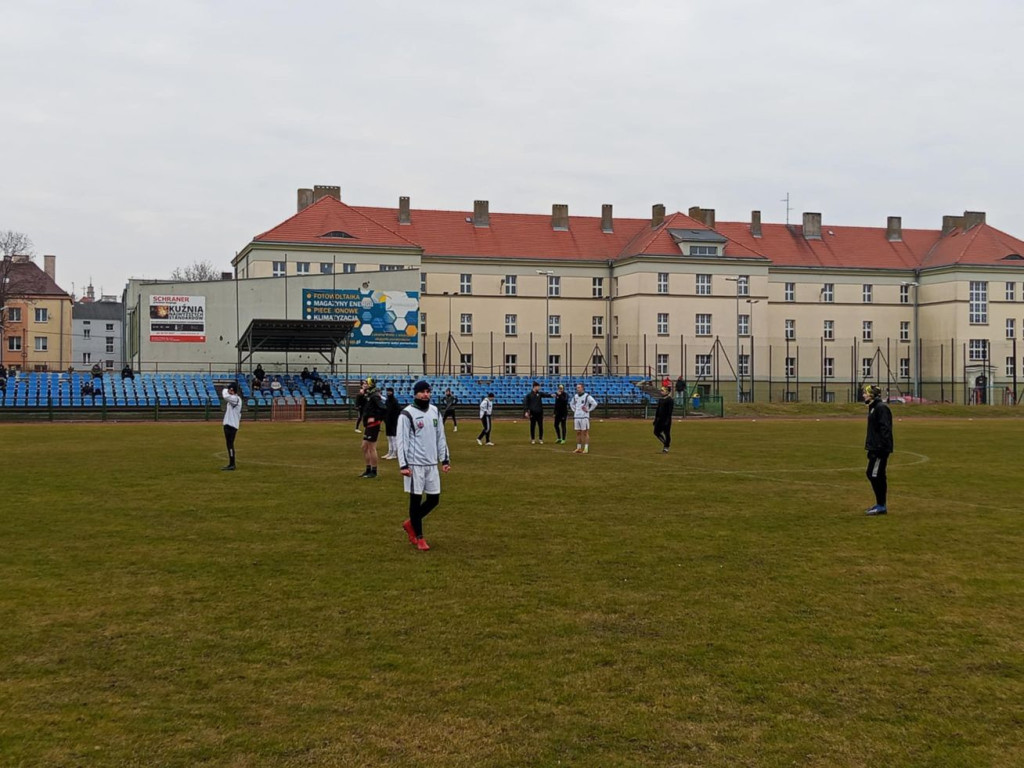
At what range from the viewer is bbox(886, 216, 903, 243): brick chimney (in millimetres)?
86812

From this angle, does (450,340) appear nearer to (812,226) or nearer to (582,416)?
(812,226)

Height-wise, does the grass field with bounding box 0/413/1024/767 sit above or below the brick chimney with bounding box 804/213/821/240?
below

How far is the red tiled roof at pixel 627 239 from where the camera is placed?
71906 mm

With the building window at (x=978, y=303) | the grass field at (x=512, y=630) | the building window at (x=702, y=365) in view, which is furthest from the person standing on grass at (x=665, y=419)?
the building window at (x=978, y=303)

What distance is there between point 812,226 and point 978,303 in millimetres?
15594

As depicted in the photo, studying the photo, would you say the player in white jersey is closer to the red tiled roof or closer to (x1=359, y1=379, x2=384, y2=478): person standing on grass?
(x1=359, y1=379, x2=384, y2=478): person standing on grass

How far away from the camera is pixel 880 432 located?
1404 centimetres

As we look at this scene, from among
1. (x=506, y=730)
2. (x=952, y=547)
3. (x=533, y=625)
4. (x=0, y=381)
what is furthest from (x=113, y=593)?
(x=0, y=381)

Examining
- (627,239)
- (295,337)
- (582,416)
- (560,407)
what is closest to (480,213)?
(627,239)

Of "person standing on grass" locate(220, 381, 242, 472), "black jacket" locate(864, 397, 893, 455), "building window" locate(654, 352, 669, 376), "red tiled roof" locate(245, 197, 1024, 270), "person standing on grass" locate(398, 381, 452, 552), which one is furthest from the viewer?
"building window" locate(654, 352, 669, 376)

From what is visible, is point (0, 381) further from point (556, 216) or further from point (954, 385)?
point (954, 385)

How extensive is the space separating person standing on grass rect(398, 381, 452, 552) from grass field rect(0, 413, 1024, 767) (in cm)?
50

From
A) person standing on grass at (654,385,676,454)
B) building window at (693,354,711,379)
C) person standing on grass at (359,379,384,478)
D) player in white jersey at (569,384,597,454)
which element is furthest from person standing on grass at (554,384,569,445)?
building window at (693,354,711,379)

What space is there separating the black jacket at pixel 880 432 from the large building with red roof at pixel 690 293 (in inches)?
2225
